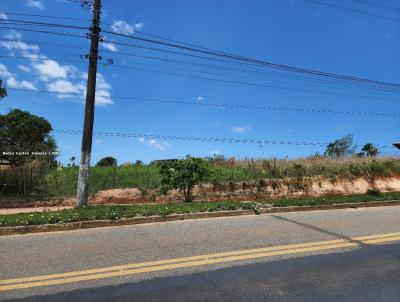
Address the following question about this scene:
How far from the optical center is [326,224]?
1042cm

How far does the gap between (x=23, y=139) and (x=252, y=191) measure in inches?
746

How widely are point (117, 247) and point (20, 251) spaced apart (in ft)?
5.87

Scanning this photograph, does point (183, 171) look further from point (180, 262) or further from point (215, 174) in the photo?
point (180, 262)

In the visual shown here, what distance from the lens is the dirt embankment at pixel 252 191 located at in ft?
63.4

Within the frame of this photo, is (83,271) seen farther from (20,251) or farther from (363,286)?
(363,286)

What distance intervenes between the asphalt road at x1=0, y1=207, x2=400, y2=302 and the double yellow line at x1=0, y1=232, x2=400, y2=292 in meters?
0.01

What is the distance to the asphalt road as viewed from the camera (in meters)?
5.43

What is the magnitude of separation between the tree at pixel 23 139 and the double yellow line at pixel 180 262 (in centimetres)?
1678

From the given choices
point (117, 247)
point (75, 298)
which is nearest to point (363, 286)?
point (75, 298)

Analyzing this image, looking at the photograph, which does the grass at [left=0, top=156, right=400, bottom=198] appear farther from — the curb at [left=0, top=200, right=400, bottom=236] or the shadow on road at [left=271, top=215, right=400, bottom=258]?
the shadow on road at [left=271, top=215, right=400, bottom=258]

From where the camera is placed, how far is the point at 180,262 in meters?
6.81

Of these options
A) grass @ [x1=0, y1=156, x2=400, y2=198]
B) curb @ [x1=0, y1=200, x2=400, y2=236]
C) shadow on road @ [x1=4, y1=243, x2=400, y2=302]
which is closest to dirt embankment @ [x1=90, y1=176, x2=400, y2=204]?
grass @ [x1=0, y1=156, x2=400, y2=198]

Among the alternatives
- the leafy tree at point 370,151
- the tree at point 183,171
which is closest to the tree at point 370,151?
the leafy tree at point 370,151

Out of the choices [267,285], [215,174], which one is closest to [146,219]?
[267,285]
